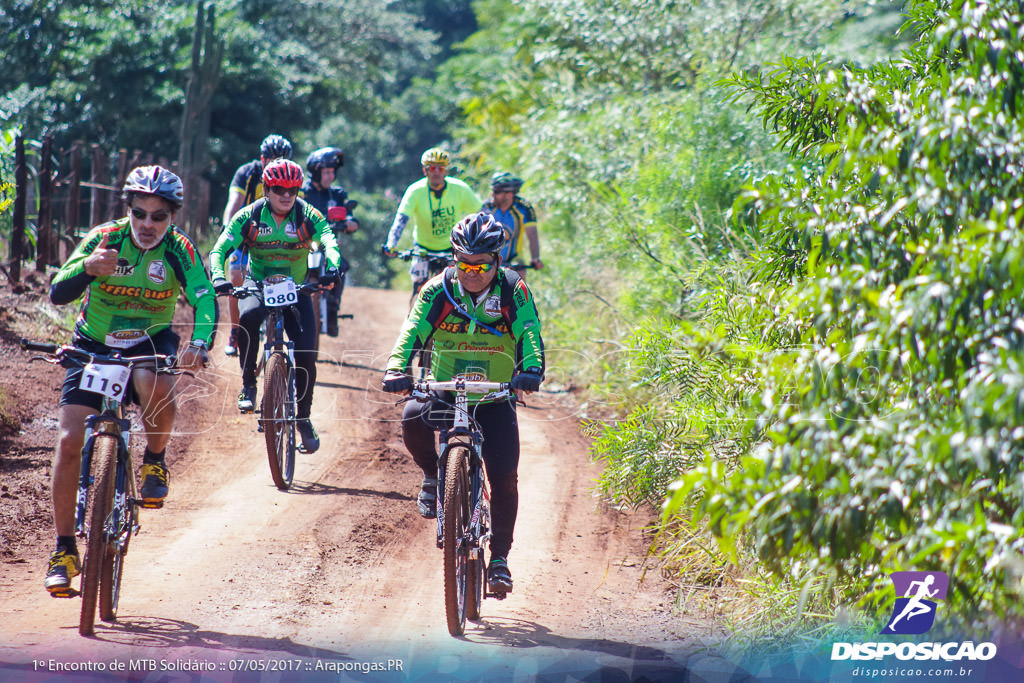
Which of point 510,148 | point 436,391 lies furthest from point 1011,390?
point 510,148

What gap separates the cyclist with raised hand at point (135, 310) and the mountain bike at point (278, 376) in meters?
1.85

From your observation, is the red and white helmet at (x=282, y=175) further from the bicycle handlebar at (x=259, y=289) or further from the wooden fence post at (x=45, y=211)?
the wooden fence post at (x=45, y=211)

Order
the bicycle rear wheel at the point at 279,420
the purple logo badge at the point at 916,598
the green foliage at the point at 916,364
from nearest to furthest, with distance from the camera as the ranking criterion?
1. the green foliage at the point at 916,364
2. the purple logo badge at the point at 916,598
3. the bicycle rear wheel at the point at 279,420

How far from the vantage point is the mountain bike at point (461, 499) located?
519 centimetres

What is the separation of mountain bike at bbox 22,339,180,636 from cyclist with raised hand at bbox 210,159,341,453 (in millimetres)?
2475

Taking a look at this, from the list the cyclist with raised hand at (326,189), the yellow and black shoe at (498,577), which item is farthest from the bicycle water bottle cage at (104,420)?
the cyclist with raised hand at (326,189)

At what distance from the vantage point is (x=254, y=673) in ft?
15.1

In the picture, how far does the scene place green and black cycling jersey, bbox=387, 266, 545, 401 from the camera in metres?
5.61

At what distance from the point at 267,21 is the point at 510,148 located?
10.2 m

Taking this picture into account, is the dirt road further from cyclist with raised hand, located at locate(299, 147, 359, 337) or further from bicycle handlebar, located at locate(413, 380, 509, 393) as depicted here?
cyclist with raised hand, located at locate(299, 147, 359, 337)

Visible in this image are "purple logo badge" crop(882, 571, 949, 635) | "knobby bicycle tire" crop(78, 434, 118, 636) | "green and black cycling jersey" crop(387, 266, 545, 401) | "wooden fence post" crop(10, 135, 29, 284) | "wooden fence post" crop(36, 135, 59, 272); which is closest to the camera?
"purple logo badge" crop(882, 571, 949, 635)

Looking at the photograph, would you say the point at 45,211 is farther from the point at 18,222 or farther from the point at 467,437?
the point at 467,437

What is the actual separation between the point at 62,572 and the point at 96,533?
449mm

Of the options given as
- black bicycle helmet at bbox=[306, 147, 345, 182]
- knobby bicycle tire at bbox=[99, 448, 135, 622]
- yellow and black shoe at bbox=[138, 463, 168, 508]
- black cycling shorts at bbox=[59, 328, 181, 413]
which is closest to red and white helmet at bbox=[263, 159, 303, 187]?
black cycling shorts at bbox=[59, 328, 181, 413]
